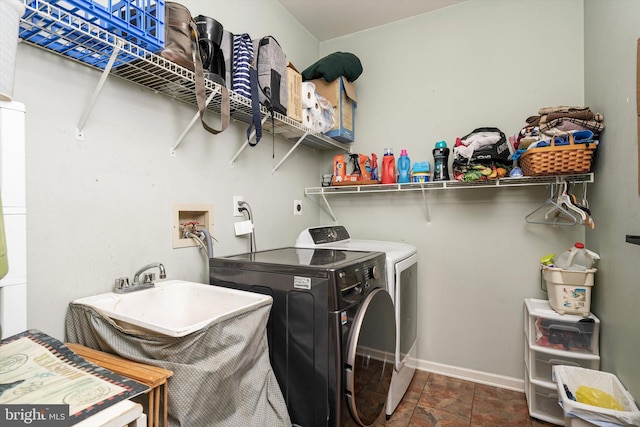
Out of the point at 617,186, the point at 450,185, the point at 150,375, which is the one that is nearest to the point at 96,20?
the point at 150,375

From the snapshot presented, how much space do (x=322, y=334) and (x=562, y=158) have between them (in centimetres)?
158

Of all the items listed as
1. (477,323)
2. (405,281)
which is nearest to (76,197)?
(405,281)

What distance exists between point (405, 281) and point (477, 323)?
31.9 inches

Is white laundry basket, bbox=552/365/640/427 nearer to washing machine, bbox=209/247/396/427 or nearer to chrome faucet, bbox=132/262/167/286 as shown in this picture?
washing machine, bbox=209/247/396/427

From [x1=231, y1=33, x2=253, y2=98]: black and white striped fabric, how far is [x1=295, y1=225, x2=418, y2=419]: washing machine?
3.37 feet

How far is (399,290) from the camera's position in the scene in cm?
192

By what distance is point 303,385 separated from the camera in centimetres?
135

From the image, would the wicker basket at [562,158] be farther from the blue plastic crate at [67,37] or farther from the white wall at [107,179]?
the blue plastic crate at [67,37]

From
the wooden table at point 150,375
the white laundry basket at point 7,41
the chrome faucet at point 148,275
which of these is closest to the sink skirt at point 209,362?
the wooden table at point 150,375

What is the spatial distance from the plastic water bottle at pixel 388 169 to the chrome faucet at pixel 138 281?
5.59ft

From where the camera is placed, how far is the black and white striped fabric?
165 centimetres

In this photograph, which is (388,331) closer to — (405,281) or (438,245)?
(405,281)

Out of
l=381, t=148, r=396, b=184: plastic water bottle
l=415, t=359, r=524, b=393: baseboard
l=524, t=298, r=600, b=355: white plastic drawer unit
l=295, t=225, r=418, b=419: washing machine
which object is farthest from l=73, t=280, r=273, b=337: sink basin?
l=415, t=359, r=524, b=393: baseboard

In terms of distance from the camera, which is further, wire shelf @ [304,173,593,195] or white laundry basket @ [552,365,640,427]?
wire shelf @ [304,173,593,195]
